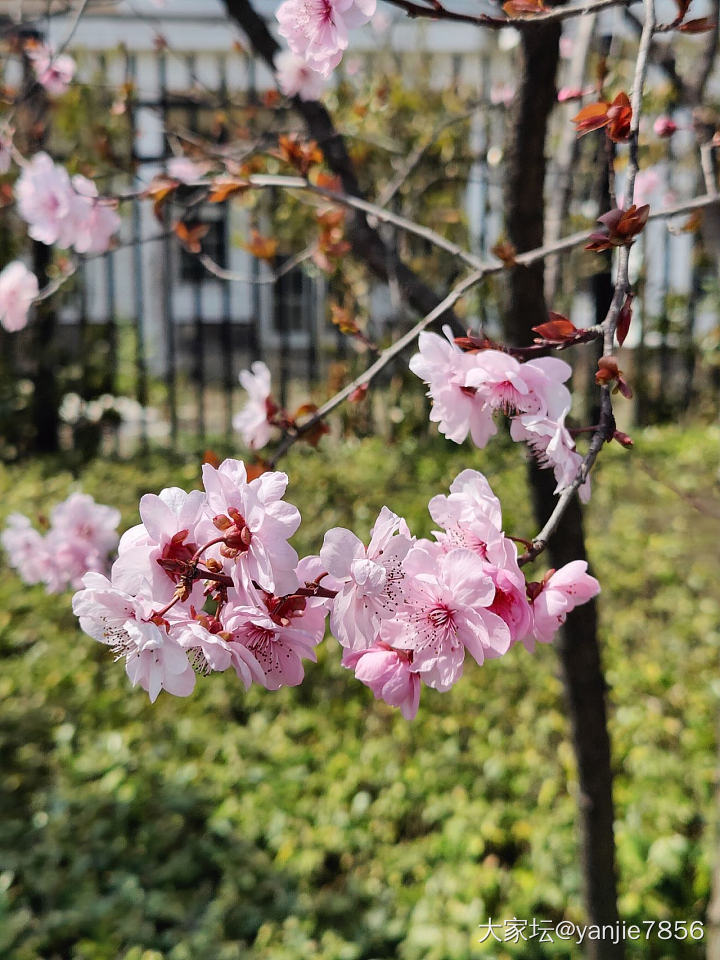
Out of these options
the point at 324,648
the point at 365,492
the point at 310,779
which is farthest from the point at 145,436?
the point at 310,779

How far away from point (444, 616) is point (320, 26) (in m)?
0.67

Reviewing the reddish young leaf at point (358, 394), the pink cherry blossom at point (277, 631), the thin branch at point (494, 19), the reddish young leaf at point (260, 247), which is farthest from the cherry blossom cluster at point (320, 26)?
the reddish young leaf at point (260, 247)

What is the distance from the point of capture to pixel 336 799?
7.52ft

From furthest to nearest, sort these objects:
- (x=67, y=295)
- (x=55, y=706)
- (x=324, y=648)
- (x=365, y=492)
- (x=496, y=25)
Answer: (x=67, y=295) → (x=365, y=492) → (x=324, y=648) → (x=55, y=706) → (x=496, y=25)

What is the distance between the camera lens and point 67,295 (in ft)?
17.0

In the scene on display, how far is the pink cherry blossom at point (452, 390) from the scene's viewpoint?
75 cm

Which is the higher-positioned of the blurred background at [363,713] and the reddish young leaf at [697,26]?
the reddish young leaf at [697,26]

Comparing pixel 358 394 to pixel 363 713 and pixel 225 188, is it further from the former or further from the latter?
pixel 363 713

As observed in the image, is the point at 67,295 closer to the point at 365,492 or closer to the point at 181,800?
the point at 365,492

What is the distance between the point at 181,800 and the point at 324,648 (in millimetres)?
856

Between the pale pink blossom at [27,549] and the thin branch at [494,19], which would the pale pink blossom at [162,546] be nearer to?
the thin branch at [494,19]

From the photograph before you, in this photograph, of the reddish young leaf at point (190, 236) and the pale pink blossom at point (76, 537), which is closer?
the reddish young leaf at point (190, 236)

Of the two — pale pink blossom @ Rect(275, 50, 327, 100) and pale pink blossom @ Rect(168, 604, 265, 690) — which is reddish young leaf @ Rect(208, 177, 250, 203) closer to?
pale pink blossom @ Rect(275, 50, 327, 100)

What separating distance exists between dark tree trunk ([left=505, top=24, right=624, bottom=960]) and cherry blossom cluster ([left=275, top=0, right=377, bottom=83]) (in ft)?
1.04
